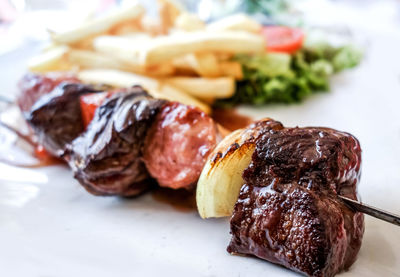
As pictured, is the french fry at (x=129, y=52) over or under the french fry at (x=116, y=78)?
over

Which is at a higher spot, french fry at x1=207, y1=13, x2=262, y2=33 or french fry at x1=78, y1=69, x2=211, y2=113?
french fry at x1=207, y1=13, x2=262, y2=33

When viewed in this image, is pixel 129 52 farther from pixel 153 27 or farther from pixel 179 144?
pixel 179 144

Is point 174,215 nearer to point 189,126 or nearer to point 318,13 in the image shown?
point 189,126

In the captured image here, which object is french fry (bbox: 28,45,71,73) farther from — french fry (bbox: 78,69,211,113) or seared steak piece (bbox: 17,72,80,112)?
seared steak piece (bbox: 17,72,80,112)

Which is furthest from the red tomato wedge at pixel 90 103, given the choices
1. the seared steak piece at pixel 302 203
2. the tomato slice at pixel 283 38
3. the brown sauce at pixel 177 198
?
the tomato slice at pixel 283 38

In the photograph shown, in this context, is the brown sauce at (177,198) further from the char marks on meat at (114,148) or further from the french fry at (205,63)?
the french fry at (205,63)

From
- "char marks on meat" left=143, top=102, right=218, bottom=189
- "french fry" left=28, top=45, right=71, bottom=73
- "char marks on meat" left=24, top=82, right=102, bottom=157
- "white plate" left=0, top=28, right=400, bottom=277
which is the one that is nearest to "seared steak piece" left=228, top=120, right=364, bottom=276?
"white plate" left=0, top=28, right=400, bottom=277
